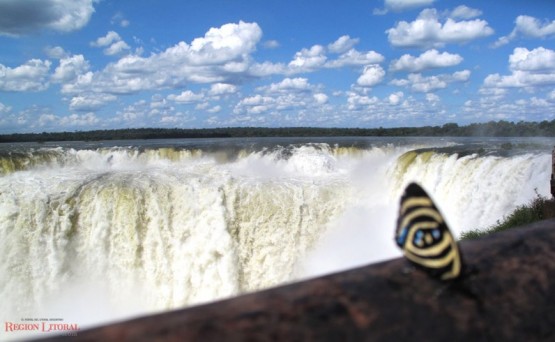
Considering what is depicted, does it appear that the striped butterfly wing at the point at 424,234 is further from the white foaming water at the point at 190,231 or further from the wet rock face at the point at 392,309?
the white foaming water at the point at 190,231

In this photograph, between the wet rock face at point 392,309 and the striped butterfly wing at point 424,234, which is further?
the striped butterfly wing at point 424,234

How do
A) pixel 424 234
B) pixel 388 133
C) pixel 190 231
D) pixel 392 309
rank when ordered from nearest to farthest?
pixel 392 309 < pixel 424 234 < pixel 190 231 < pixel 388 133

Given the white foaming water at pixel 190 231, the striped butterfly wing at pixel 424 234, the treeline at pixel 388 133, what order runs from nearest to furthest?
1. the striped butterfly wing at pixel 424 234
2. the white foaming water at pixel 190 231
3. the treeline at pixel 388 133

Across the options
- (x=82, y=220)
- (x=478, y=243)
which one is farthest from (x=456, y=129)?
(x=478, y=243)

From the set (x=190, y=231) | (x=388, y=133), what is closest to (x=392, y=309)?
(x=190, y=231)

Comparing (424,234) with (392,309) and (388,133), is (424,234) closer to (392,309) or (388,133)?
(392,309)

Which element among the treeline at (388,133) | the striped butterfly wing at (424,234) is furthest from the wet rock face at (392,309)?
the treeline at (388,133)
